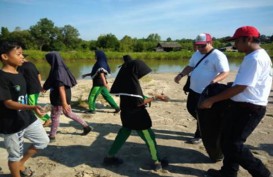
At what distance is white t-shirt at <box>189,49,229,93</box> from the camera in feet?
15.3

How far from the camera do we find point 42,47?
66.1 metres

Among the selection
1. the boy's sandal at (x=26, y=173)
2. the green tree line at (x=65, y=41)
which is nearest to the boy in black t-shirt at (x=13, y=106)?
the boy's sandal at (x=26, y=173)

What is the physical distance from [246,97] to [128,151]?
2288mm

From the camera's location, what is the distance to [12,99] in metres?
3.36

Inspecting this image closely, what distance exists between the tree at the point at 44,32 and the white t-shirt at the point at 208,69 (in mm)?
64337

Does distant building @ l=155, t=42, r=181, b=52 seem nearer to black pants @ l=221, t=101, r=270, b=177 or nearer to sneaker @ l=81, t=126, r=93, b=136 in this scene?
sneaker @ l=81, t=126, r=93, b=136

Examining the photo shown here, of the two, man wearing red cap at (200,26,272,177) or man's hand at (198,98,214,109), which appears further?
man's hand at (198,98,214,109)

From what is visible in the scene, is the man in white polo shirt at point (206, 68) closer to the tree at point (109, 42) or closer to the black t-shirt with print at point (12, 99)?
the black t-shirt with print at point (12, 99)

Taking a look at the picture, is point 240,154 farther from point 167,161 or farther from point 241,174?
point 167,161

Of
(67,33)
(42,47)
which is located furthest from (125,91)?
(67,33)

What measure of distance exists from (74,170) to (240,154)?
7.59ft

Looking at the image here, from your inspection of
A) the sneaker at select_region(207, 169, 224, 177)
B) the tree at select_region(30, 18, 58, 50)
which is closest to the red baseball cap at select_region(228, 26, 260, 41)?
the sneaker at select_region(207, 169, 224, 177)

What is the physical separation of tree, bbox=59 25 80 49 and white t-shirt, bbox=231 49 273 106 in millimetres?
68989

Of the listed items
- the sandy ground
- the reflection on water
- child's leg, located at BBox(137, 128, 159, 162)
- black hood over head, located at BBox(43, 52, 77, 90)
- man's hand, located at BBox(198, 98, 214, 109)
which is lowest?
the reflection on water
